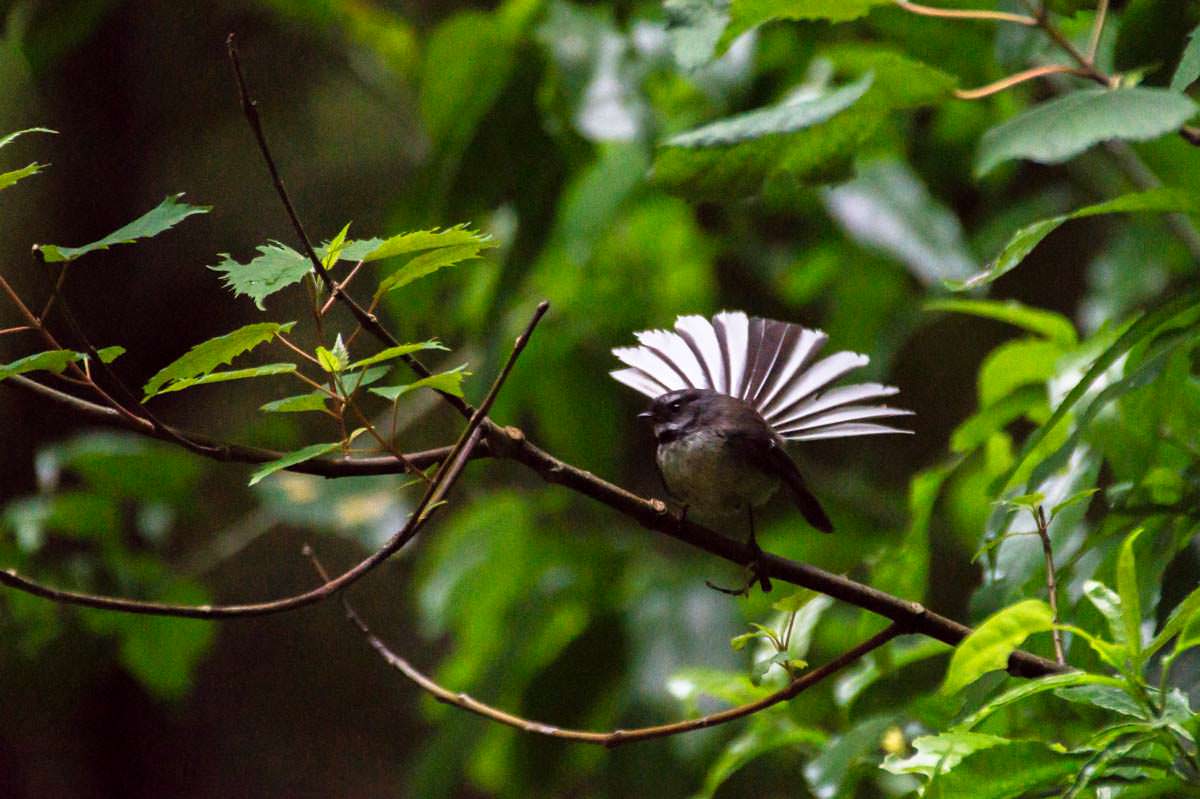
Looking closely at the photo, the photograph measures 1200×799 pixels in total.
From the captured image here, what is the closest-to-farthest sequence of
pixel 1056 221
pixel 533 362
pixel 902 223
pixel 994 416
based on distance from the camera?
1. pixel 1056 221
2. pixel 994 416
3. pixel 902 223
4. pixel 533 362

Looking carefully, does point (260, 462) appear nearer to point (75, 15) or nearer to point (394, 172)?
point (75, 15)

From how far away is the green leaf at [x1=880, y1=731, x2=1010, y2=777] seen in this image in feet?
2.37

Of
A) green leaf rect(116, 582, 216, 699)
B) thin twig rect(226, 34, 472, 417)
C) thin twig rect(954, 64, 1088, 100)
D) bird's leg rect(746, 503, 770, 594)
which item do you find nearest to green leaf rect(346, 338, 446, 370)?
thin twig rect(226, 34, 472, 417)

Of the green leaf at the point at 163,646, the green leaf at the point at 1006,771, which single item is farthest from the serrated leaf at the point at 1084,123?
the green leaf at the point at 163,646

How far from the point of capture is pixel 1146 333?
3.05 ft

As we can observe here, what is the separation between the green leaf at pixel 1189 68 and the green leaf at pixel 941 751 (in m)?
0.47

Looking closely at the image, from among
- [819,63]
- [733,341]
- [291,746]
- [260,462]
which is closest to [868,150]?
[819,63]

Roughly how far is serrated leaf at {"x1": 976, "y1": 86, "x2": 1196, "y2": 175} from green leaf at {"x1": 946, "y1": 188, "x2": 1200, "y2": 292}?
45 mm

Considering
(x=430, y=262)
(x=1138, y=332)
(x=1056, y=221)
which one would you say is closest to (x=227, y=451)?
(x=430, y=262)

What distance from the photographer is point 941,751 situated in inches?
28.6

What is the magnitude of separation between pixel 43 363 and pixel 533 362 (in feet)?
5.30

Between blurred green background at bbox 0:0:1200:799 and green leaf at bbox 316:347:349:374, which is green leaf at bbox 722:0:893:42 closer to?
blurred green background at bbox 0:0:1200:799

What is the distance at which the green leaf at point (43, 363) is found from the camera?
0.64 metres

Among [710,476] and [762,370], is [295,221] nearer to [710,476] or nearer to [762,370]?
[762,370]
